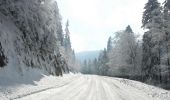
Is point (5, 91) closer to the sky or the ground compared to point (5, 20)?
closer to the ground

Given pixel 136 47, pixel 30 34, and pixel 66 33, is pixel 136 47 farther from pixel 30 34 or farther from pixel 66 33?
pixel 66 33

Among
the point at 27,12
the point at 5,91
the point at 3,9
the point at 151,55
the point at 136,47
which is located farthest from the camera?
the point at 136,47

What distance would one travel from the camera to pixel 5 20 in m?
24.9

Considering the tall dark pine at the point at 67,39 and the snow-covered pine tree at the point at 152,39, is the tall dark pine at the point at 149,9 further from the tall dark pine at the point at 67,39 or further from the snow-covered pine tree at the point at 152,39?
the tall dark pine at the point at 67,39

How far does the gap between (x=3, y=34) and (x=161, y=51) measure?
32.3m

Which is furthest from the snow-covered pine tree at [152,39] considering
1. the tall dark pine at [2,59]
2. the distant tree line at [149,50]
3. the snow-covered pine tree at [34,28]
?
the tall dark pine at [2,59]

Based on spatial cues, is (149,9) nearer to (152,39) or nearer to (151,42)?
(151,42)

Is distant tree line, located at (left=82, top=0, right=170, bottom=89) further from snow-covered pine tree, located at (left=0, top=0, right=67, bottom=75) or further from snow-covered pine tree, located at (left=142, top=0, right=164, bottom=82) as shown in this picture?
snow-covered pine tree, located at (left=0, top=0, right=67, bottom=75)

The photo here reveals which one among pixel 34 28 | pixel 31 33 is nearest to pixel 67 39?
pixel 34 28

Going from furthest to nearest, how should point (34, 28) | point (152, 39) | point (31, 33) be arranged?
1. point (152, 39)
2. point (34, 28)
3. point (31, 33)

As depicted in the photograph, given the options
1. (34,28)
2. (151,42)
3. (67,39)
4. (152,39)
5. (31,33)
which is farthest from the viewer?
(67,39)

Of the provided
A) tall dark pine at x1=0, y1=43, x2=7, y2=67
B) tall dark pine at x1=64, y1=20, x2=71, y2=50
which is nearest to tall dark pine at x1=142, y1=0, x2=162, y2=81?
tall dark pine at x1=0, y1=43, x2=7, y2=67

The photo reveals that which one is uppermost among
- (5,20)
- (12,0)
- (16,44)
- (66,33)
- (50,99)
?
(66,33)

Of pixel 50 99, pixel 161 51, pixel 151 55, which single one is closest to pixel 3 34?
pixel 50 99
